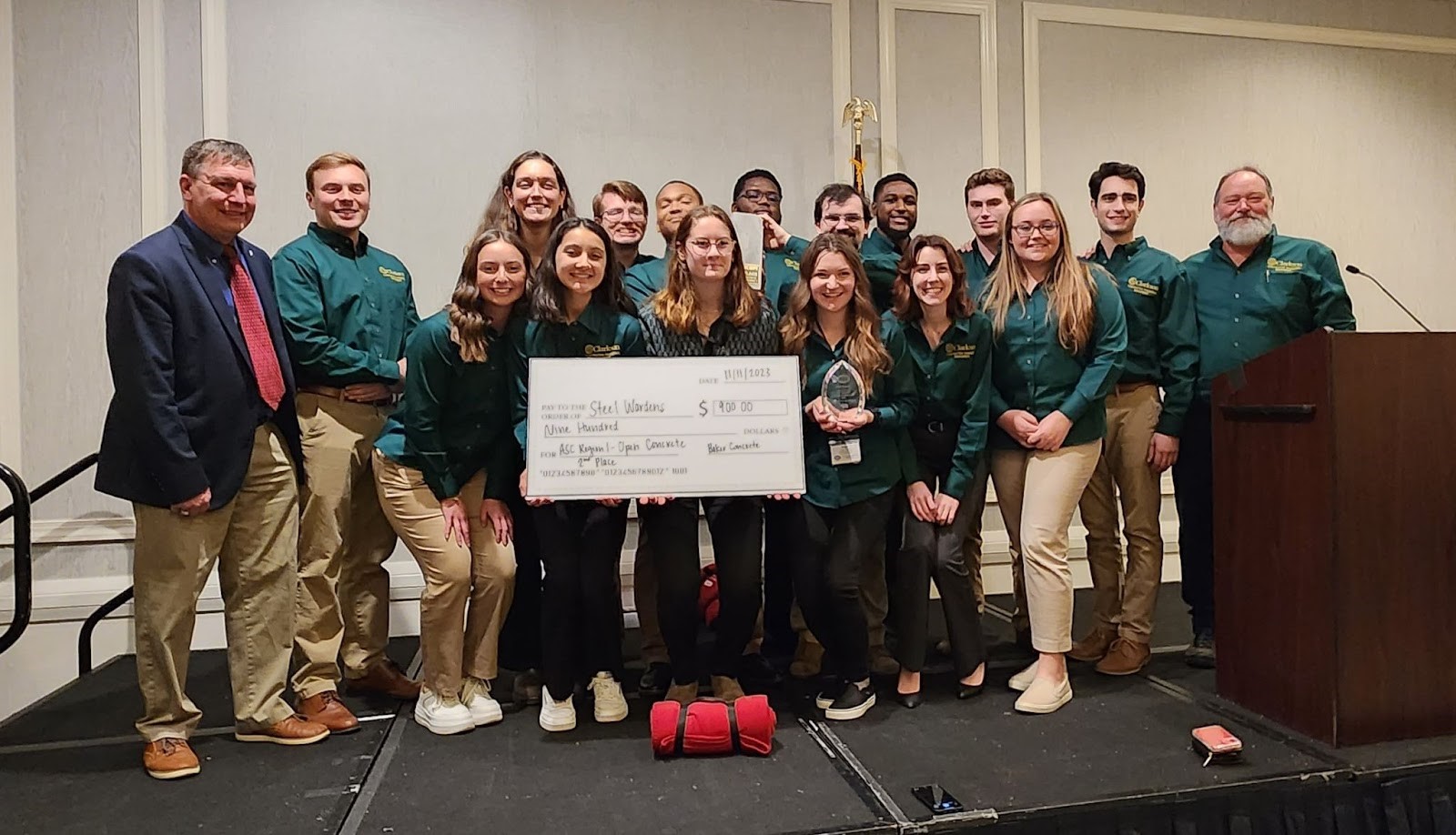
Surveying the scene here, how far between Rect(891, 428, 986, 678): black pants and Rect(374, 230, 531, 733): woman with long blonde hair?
1196mm

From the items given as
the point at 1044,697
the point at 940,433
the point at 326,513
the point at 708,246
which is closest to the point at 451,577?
the point at 326,513

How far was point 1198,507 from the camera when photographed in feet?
10.4

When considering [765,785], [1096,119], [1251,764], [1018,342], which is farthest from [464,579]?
[1096,119]

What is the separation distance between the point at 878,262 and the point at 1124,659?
1.60 m

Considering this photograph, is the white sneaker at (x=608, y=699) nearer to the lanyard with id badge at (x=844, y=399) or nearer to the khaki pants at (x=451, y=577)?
the khaki pants at (x=451, y=577)

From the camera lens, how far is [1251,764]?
225 centimetres

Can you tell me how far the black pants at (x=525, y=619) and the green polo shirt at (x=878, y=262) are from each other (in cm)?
136

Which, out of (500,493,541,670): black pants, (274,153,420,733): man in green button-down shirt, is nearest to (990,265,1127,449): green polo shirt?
(500,493,541,670): black pants

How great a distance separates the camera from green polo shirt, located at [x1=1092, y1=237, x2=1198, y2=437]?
121 inches

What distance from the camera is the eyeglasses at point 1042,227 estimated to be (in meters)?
2.73

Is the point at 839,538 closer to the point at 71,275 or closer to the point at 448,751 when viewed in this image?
the point at 448,751

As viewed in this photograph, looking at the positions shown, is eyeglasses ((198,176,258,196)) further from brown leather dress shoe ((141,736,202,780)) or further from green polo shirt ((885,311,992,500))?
green polo shirt ((885,311,992,500))

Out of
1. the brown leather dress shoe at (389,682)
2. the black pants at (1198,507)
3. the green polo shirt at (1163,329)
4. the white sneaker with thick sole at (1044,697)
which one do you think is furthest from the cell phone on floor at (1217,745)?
the brown leather dress shoe at (389,682)

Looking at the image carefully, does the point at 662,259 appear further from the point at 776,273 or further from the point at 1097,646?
the point at 1097,646
